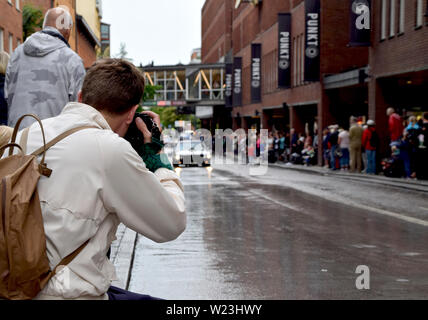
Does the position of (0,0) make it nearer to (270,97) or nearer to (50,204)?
(270,97)

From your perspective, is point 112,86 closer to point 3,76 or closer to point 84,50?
point 3,76

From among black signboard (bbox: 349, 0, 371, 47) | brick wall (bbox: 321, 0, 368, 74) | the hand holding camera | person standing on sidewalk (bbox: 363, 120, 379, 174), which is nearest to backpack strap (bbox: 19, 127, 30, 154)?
the hand holding camera

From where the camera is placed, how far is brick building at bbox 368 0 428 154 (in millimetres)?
25922

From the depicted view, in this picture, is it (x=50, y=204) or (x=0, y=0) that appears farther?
(x=0, y=0)

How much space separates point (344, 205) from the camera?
1524 centimetres

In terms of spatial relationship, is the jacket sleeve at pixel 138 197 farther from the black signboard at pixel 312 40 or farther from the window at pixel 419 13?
the black signboard at pixel 312 40

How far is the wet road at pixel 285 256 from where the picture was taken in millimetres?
6797

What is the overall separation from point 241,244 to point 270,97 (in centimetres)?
4614

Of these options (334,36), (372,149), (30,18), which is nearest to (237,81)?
(30,18)

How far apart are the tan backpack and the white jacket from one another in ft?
0.20

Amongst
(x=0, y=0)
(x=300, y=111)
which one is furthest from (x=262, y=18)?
(x=0, y=0)

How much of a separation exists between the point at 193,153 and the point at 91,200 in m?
34.0

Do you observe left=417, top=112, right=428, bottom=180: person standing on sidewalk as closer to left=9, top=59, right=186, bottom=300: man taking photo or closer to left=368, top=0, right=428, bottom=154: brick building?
left=368, top=0, right=428, bottom=154: brick building

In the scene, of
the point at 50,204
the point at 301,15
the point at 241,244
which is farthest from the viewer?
the point at 301,15
